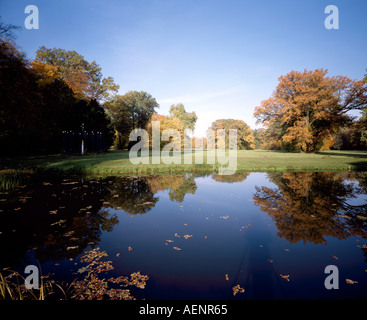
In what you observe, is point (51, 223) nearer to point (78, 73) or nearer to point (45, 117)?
point (45, 117)

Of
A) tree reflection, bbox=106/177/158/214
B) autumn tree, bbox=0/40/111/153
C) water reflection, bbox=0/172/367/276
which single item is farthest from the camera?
autumn tree, bbox=0/40/111/153

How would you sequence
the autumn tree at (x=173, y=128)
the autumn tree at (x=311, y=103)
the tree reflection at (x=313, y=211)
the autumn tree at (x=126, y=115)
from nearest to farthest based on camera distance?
the tree reflection at (x=313, y=211) < the autumn tree at (x=311, y=103) < the autumn tree at (x=173, y=128) < the autumn tree at (x=126, y=115)

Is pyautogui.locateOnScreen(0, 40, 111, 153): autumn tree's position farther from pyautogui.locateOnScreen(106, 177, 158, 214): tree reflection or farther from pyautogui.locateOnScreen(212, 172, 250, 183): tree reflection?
pyautogui.locateOnScreen(212, 172, 250, 183): tree reflection

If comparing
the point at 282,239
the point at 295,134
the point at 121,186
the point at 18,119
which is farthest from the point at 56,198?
the point at 295,134

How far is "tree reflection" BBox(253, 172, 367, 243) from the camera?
453 centimetres

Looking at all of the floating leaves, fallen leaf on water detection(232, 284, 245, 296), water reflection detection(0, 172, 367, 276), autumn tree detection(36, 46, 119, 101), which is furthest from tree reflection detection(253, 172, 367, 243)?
autumn tree detection(36, 46, 119, 101)

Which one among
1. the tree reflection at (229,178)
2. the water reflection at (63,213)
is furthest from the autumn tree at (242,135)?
the water reflection at (63,213)

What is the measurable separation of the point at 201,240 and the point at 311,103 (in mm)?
32772

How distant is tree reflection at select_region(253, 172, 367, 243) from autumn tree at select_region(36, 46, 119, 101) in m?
38.3

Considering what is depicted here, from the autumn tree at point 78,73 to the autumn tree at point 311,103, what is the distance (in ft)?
111

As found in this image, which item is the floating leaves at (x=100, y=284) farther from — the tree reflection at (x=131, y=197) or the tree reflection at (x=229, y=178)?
the tree reflection at (x=229, y=178)

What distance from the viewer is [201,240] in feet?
13.7

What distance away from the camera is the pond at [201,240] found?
2.80 metres

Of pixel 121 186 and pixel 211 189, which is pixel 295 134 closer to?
pixel 211 189
